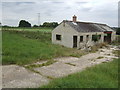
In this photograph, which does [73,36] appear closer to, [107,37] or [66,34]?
[66,34]

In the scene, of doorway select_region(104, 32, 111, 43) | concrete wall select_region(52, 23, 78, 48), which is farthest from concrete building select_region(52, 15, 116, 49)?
doorway select_region(104, 32, 111, 43)

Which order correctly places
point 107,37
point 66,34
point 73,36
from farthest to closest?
point 107,37 → point 66,34 → point 73,36

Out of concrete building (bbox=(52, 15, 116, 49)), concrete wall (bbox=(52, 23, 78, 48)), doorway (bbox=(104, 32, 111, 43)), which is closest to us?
concrete building (bbox=(52, 15, 116, 49))

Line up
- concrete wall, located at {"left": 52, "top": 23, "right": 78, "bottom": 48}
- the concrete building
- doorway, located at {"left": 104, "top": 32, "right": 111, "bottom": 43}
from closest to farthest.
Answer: the concrete building < concrete wall, located at {"left": 52, "top": 23, "right": 78, "bottom": 48} < doorway, located at {"left": 104, "top": 32, "right": 111, "bottom": 43}

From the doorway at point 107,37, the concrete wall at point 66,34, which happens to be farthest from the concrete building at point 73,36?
the doorway at point 107,37

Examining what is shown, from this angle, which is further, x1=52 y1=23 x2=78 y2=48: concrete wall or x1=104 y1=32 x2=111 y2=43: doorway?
x1=104 y1=32 x2=111 y2=43: doorway

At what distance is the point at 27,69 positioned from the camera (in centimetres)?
590

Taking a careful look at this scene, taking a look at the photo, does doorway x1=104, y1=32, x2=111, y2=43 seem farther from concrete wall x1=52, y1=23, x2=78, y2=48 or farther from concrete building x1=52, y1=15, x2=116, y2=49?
concrete wall x1=52, y1=23, x2=78, y2=48

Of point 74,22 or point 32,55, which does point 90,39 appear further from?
point 32,55

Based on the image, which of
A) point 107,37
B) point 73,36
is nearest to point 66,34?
point 73,36

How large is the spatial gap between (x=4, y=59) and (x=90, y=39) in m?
10.8

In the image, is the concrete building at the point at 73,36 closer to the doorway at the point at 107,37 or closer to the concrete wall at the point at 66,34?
the concrete wall at the point at 66,34

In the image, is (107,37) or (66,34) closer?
(66,34)

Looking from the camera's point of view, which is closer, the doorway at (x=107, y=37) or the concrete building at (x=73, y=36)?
the concrete building at (x=73, y=36)
